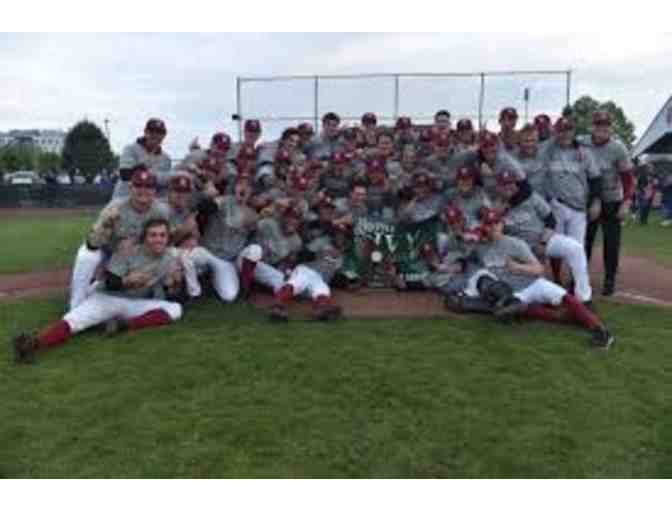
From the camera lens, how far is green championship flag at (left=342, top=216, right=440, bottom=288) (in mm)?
8203

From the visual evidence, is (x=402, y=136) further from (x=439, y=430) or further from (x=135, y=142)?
(x=439, y=430)

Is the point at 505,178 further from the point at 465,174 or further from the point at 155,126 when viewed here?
the point at 155,126

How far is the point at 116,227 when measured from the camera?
6781mm

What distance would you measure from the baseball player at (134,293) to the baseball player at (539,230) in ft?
10.5

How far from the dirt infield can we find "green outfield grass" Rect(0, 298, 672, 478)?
19.1 inches

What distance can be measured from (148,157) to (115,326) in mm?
2089

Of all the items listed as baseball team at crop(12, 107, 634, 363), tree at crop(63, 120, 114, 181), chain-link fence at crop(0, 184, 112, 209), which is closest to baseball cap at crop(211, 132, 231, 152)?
baseball team at crop(12, 107, 634, 363)

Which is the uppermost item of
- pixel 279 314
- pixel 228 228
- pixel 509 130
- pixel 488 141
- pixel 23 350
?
pixel 509 130

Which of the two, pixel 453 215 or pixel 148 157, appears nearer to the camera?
pixel 453 215

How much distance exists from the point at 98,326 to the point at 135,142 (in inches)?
87.1

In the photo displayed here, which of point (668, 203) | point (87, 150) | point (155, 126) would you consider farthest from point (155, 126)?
point (87, 150)

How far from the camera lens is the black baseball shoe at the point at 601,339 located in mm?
6008

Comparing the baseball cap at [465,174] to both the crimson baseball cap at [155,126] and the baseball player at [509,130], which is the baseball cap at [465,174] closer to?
the baseball player at [509,130]

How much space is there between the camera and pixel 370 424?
4609 millimetres
